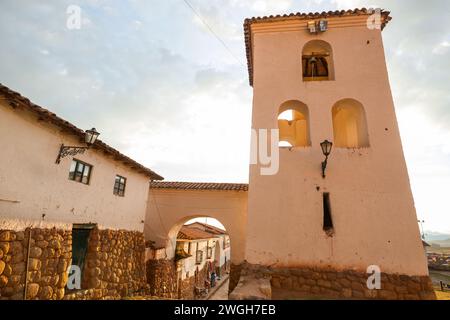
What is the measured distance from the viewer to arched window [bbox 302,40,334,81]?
8516mm

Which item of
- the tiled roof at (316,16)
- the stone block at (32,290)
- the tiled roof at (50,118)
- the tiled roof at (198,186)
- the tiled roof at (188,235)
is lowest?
the stone block at (32,290)

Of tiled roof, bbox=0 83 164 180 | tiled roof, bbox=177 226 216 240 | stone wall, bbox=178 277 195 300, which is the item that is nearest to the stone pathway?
stone wall, bbox=178 277 195 300

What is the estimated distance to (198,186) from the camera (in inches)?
514

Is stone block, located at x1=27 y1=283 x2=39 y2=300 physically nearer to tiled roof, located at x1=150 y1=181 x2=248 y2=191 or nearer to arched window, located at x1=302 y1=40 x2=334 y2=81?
tiled roof, located at x1=150 y1=181 x2=248 y2=191

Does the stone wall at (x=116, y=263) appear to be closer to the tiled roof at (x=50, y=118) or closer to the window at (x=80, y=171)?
the window at (x=80, y=171)

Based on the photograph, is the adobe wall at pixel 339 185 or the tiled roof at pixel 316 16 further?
the tiled roof at pixel 316 16

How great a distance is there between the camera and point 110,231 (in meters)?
9.70

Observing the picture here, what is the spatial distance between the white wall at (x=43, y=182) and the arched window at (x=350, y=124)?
29.9 feet

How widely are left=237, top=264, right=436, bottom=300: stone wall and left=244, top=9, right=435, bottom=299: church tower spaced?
0.02 meters

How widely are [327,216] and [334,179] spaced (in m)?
1.06

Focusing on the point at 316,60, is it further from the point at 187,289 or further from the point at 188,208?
the point at 187,289

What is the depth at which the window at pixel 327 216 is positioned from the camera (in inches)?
246

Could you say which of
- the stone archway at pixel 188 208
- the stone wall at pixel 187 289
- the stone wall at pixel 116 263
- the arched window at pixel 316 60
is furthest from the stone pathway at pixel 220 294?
the arched window at pixel 316 60
